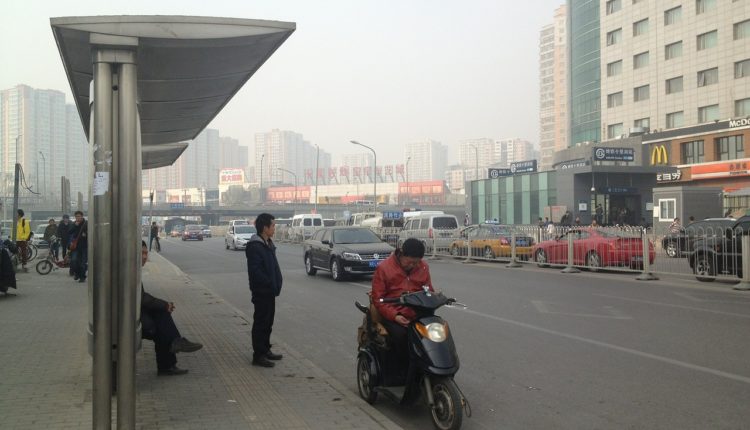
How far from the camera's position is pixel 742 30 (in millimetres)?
50156

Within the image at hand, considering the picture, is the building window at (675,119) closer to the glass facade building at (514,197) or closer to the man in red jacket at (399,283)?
the glass facade building at (514,197)

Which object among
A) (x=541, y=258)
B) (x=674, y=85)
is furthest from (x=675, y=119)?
(x=541, y=258)

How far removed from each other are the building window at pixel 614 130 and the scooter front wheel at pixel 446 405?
6265 centimetres

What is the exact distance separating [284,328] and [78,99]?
478 cm

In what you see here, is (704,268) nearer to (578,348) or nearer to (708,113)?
(578,348)

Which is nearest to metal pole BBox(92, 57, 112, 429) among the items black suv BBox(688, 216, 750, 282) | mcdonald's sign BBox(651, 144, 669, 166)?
black suv BBox(688, 216, 750, 282)

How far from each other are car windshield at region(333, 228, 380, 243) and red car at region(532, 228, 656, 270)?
5.95 metres

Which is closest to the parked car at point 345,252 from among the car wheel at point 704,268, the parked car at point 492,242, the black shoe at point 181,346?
the parked car at point 492,242

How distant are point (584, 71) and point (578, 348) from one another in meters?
73.6

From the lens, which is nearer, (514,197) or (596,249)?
(596,249)

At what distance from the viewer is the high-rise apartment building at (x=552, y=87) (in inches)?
5812

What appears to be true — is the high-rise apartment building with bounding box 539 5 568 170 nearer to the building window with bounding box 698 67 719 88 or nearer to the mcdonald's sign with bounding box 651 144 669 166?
the mcdonald's sign with bounding box 651 144 669 166

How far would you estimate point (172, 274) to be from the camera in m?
19.4

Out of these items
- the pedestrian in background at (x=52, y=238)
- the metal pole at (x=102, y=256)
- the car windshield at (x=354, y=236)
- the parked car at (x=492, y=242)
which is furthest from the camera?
the parked car at (x=492, y=242)
